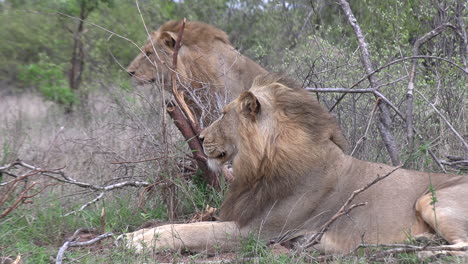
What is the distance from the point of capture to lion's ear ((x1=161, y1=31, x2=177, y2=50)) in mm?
7227

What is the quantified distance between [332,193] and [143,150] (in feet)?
6.50

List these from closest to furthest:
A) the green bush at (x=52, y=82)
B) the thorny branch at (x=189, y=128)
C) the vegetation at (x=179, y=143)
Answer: the vegetation at (x=179, y=143)
the thorny branch at (x=189, y=128)
the green bush at (x=52, y=82)

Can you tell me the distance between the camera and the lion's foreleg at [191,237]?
13.1ft

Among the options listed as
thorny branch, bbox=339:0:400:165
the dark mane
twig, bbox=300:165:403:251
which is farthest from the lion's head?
the dark mane

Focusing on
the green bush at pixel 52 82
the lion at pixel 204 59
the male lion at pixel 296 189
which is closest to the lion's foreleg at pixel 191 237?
the male lion at pixel 296 189

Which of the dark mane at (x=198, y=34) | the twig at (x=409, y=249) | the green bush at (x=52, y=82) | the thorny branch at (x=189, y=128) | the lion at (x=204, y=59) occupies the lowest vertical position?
the green bush at (x=52, y=82)

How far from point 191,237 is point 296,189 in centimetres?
74

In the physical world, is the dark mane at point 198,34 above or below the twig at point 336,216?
above

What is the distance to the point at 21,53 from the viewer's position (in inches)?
584

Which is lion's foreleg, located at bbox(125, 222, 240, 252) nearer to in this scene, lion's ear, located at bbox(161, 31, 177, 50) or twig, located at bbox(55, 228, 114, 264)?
twig, located at bbox(55, 228, 114, 264)

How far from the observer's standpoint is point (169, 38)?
728cm

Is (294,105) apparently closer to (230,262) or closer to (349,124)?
(230,262)

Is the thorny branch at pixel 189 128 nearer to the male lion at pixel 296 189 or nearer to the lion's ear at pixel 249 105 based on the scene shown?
the male lion at pixel 296 189

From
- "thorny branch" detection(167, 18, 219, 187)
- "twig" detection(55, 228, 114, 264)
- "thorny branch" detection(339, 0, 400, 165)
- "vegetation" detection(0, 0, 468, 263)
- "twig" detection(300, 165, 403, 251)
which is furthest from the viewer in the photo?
"thorny branch" detection(339, 0, 400, 165)
